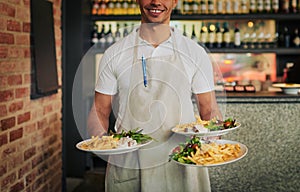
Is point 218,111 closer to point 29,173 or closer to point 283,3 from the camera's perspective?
point 29,173

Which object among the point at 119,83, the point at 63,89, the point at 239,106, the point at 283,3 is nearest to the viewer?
the point at 119,83

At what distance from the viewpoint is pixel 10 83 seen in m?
1.99

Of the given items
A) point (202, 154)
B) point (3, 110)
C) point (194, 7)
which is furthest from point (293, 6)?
point (202, 154)

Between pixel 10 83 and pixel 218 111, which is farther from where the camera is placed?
pixel 10 83

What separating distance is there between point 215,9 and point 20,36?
247 cm

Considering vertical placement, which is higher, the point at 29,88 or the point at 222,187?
the point at 29,88

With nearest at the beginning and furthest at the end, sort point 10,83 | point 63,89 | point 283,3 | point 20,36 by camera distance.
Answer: point 10,83, point 20,36, point 63,89, point 283,3

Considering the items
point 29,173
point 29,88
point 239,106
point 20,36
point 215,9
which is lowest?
point 29,173

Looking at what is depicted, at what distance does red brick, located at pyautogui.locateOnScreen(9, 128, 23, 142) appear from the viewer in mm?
2006

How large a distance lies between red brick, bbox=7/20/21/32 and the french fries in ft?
3.81

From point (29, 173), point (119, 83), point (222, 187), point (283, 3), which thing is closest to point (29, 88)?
point (29, 173)

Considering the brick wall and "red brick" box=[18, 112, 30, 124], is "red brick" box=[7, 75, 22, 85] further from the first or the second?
"red brick" box=[18, 112, 30, 124]

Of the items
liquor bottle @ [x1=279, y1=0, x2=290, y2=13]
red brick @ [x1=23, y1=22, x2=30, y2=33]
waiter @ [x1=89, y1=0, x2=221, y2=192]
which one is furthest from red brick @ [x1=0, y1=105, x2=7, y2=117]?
liquor bottle @ [x1=279, y1=0, x2=290, y2=13]

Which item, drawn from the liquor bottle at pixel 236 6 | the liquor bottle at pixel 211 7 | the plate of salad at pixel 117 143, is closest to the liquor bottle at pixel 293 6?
the liquor bottle at pixel 236 6
